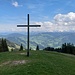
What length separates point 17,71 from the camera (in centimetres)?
2597

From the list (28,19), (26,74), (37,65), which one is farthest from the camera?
(28,19)

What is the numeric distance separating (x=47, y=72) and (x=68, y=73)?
3.04 metres

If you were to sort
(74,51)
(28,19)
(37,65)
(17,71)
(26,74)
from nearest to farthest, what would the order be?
(26,74), (17,71), (37,65), (28,19), (74,51)

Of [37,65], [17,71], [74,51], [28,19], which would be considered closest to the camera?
[17,71]

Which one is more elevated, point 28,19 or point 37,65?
point 28,19

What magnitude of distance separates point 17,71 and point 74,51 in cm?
9919

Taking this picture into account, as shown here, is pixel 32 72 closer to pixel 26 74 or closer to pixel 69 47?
pixel 26 74

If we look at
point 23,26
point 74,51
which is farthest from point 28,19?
point 74,51

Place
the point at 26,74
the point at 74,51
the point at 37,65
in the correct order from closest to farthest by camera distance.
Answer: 1. the point at 26,74
2. the point at 37,65
3. the point at 74,51

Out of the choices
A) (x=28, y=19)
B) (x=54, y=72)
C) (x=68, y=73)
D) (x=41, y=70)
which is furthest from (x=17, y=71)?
(x=28, y=19)

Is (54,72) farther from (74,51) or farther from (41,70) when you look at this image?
(74,51)

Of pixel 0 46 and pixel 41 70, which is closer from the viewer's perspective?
pixel 41 70

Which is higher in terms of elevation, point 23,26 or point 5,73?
point 23,26

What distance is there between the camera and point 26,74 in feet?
79.8
